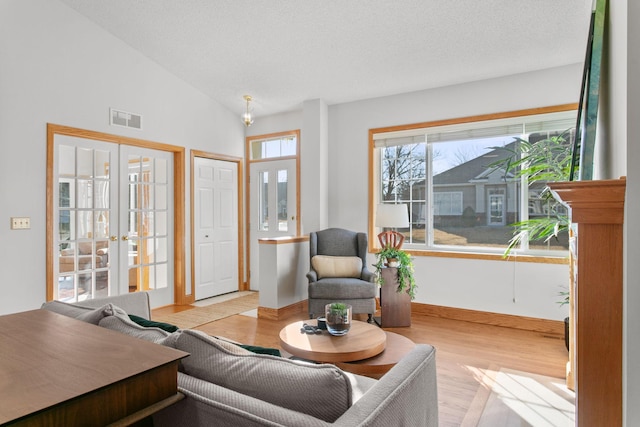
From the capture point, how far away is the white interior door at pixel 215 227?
204 inches

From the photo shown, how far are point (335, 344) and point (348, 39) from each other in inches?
109

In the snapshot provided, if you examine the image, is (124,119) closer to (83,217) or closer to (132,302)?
(83,217)

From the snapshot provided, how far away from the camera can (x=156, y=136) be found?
459cm

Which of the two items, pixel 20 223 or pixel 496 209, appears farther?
pixel 496 209

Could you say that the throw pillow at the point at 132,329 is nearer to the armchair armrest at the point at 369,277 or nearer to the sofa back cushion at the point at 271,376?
the sofa back cushion at the point at 271,376

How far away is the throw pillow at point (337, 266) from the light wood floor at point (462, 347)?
674mm

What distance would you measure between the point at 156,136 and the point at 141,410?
4.23m

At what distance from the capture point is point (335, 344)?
230cm

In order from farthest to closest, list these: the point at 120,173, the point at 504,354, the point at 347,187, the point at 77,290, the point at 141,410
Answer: the point at 347,187 < the point at 120,173 < the point at 77,290 < the point at 504,354 < the point at 141,410

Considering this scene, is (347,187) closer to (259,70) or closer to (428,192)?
(428,192)

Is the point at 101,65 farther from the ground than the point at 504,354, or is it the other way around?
the point at 101,65

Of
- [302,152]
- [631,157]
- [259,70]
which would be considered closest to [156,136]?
[259,70]

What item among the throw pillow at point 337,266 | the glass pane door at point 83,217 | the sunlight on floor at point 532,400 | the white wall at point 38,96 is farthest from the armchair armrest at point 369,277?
the white wall at point 38,96

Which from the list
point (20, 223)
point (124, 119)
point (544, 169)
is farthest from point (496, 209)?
point (20, 223)
